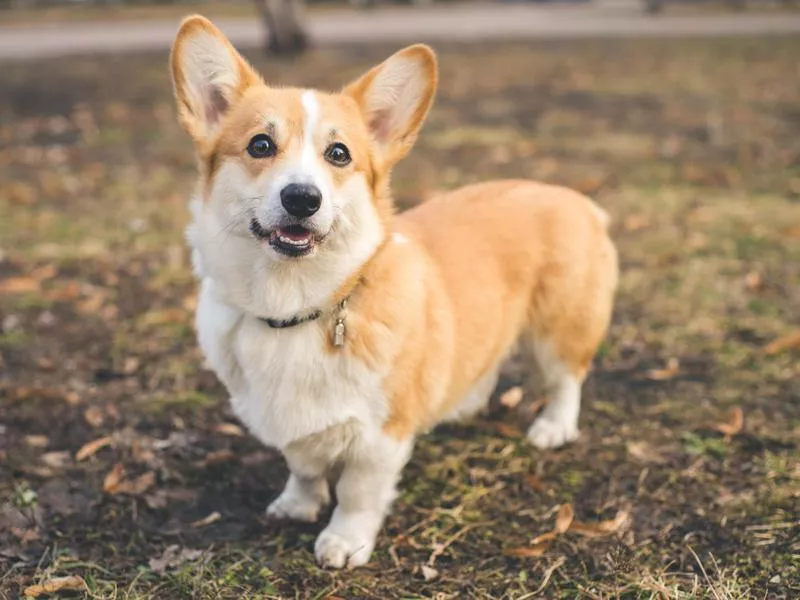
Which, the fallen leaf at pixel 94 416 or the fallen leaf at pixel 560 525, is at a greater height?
the fallen leaf at pixel 94 416

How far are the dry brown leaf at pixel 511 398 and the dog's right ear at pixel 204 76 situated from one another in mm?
1893

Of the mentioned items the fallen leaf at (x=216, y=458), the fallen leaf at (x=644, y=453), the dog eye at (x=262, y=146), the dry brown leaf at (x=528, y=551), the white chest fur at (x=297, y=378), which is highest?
the dog eye at (x=262, y=146)

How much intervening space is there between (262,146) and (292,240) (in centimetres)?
35

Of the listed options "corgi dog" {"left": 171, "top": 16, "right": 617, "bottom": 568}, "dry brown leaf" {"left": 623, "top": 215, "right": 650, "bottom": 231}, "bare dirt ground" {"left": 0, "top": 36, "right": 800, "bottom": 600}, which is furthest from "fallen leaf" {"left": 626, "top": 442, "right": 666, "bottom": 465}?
"dry brown leaf" {"left": 623, "top": 215, "right": 650, "bottom": 231}

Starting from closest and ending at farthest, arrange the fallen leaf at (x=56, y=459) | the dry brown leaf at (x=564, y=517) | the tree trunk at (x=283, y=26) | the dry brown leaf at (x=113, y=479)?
the dry brown leaf at (x=564, y=517) < the dry brown leaf at (x=113, y=479) < the fallen leaf at (x=56, y=459) < the tree trunk at (x=283, y=26)

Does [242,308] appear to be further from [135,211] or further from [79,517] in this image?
[135,211]

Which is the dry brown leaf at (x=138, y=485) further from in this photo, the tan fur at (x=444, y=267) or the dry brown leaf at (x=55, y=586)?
the tan fur at (x=444, y=267)

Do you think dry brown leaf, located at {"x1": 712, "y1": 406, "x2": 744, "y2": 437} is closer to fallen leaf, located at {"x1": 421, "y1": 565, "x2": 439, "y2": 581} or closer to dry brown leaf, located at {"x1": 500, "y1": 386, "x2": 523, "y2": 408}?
dry brown leaf, located at {"x1": 500, "y1": 386, "x2": 523, "y2": 408}

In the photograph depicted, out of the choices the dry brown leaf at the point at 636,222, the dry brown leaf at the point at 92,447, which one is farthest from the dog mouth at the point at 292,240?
the dry brown leaf at the point at 636,222

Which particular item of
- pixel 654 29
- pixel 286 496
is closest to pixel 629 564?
pixel 286 496

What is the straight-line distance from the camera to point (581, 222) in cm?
358

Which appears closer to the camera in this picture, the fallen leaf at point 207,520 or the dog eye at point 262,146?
the dog eye at point 262,146

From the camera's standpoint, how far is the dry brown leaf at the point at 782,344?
13.9ft

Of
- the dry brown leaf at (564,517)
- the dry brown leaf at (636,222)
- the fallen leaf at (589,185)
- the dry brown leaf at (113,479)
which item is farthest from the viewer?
the fallen leaf at (589,185)
